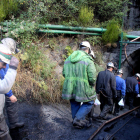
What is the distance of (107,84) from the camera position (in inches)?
178

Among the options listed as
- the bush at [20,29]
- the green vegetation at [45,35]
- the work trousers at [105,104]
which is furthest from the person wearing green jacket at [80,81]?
the bush at [20,29]

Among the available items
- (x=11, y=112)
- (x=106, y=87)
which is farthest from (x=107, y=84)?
(x=11, y=112)

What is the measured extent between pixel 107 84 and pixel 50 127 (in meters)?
2.20

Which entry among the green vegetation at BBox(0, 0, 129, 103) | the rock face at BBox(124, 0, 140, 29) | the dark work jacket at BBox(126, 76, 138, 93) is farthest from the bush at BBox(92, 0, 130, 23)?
the dark work jacket at BBox(126, 76, 138, 93)

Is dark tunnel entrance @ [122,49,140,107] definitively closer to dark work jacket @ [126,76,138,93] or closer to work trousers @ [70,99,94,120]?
dark work jacket @ [126,76,138,93]

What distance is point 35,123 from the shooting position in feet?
11.5

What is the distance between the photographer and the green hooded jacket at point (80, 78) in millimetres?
3123

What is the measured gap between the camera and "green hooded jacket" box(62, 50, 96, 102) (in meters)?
3.12

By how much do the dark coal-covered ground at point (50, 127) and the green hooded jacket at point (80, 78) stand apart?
80 cm

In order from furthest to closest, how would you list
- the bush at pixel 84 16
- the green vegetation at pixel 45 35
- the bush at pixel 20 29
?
the bush at pixel 84 16
the bush at pixel 20 29
the green vegetation at pixel 45 35

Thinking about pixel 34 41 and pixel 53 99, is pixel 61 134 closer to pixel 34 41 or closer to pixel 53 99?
pixel 53 99

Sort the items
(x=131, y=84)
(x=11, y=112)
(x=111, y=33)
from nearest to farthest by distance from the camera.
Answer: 1. (x=11, y=112)
2. (x=131, y=84)
3. (x=111, y=33)

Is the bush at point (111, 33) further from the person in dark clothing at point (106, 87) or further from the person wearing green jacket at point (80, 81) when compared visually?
the person wearing green jacket at point (80, 81)

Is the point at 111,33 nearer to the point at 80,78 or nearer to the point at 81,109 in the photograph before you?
the point at 80,78
